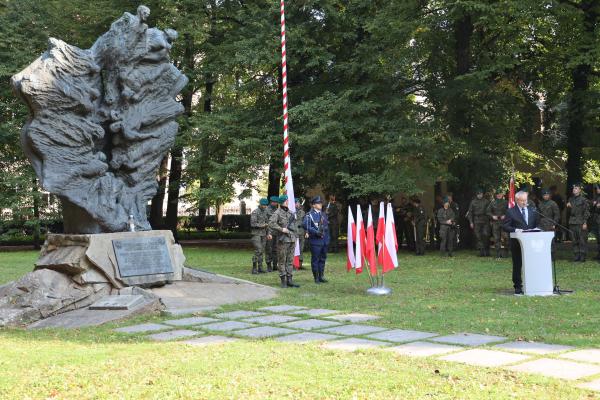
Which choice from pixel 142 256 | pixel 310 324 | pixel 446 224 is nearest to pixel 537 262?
pixel 310 324

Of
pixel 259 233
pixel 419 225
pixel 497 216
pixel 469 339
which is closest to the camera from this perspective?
pixel 469 339

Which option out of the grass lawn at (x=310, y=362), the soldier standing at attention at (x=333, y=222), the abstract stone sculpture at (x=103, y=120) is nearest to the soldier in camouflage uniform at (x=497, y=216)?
the soldier standing at attention at (x=333, y=222)

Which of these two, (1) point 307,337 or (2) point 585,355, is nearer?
(2) point 585,355

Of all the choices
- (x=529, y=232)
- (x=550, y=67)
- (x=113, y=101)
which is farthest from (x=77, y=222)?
(x=550, y=67)

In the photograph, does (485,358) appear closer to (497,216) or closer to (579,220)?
(579,220)

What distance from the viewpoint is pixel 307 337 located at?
7895mm

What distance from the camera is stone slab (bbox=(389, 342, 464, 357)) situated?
22.5ft

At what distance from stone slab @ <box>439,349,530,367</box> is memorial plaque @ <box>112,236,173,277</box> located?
19.1 feet

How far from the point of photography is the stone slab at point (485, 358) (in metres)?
6.39

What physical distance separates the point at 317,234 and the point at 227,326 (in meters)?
4.89

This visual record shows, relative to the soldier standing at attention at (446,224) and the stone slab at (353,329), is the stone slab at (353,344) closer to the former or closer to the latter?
the stone slab at (353,329)

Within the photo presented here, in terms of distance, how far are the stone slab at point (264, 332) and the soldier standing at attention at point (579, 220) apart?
11.0m

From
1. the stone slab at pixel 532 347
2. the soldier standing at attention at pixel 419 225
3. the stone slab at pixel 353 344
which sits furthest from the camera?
the soldier standing at attention at pixel 419 225

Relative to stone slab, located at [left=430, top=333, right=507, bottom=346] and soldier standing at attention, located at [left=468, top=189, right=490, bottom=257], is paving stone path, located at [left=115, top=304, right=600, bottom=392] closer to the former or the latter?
stone slab, located at [left=430, top=333, right=507, bottom=346]
